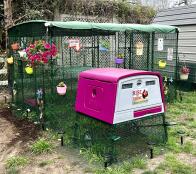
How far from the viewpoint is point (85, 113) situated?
5.13m

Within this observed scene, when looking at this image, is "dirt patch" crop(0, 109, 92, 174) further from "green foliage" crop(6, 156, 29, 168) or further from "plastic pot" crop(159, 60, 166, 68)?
"plastic pot" crop(159, 60, 166, 68)

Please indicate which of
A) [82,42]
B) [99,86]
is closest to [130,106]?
[99,86]

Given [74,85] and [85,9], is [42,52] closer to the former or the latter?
[74,85]

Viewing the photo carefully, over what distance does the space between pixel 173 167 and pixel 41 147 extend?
7.19 feet

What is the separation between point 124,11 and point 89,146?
36.9 ft

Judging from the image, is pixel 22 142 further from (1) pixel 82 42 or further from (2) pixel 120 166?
(1) pixel 82 42

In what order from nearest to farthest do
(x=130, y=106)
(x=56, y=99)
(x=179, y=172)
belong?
(x=179, y=172) < (x=130, y=106) < (x=56, y=99)

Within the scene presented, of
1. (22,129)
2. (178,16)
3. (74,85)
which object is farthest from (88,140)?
(178,16)

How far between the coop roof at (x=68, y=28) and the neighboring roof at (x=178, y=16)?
2254 millimetres

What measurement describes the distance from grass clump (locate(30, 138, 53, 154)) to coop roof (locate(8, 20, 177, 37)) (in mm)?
2160

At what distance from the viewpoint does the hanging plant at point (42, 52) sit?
19.5ft

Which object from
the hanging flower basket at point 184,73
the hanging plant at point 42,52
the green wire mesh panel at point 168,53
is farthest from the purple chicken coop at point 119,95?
the hanging flower basket at point 184,73

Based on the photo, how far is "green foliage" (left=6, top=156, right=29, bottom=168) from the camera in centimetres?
475

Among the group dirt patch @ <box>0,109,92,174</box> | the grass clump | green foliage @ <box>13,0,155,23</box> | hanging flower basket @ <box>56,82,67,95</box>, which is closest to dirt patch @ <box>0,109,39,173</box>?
dirt patch @ <box>0,109,92,174</box>
